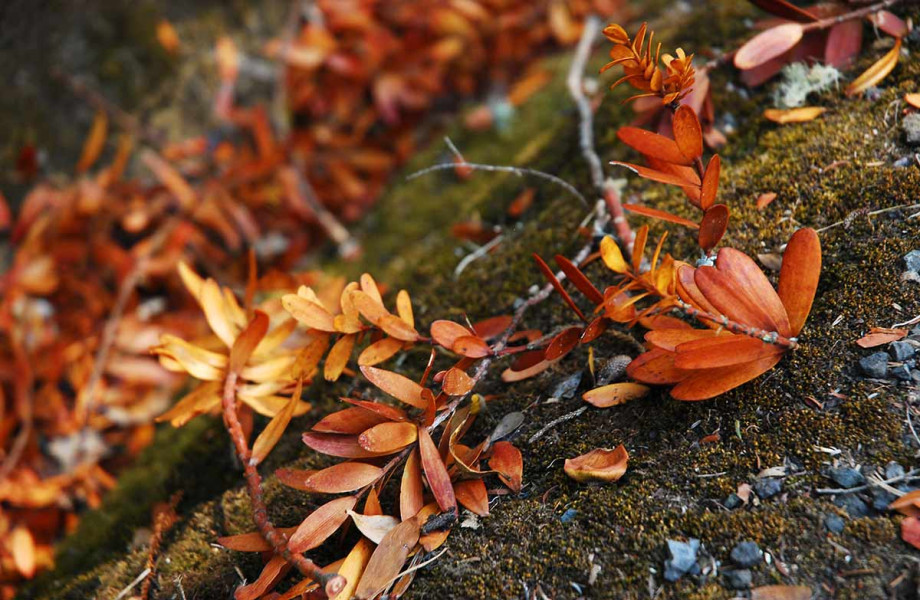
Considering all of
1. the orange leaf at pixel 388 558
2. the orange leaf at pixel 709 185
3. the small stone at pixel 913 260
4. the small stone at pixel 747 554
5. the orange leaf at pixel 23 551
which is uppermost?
the orange leaf at pixel 709 185

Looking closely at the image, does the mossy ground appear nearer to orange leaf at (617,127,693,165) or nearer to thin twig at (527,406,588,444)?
thin twig at (527,406,588,444)

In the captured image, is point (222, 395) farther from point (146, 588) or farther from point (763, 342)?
point (763, 342)

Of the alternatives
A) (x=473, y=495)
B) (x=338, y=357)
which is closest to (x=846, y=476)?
(x=473, y=495)

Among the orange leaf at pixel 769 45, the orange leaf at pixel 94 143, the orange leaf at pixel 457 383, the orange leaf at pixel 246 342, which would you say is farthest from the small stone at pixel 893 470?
the orange leaf at pixel 94 143

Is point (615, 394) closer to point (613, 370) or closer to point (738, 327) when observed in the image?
point (613, 370)

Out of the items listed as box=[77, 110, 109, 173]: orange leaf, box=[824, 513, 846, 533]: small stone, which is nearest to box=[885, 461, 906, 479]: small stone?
box=[824, 513, 846, 533]: small stone

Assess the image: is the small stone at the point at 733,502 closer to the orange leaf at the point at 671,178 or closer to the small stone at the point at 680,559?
the small stone at the point at 680,559
